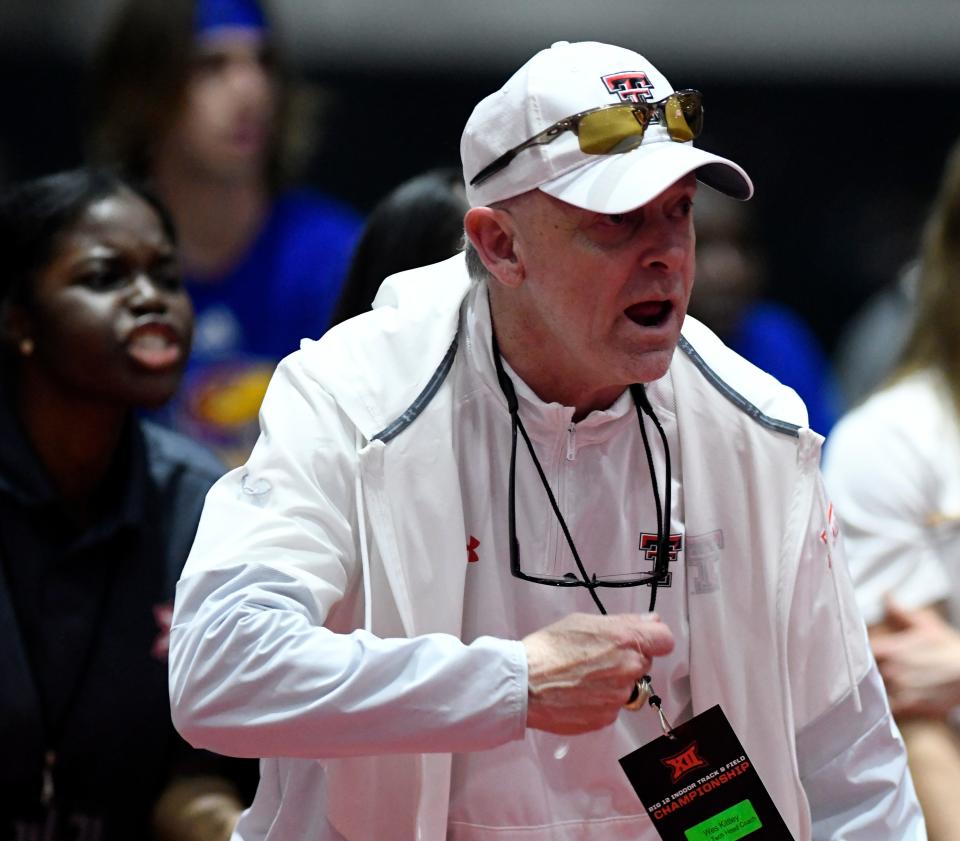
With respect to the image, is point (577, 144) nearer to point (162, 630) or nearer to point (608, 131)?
point (608, 131)

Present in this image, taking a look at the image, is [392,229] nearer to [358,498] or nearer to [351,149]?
[358,498]

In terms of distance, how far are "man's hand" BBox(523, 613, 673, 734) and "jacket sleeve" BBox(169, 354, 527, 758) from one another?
0.08ft

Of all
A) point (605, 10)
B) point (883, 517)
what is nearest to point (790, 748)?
point (883, 517)

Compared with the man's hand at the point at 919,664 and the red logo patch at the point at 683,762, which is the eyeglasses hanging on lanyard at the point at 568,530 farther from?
the man's hand at the point at 919,664

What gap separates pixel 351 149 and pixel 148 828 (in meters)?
3.90

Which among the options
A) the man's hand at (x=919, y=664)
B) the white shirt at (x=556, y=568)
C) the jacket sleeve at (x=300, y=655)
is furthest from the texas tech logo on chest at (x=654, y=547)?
the man's hand at (x=919, y=664)

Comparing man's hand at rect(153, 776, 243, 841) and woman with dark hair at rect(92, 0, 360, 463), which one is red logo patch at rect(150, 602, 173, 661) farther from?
woman with dark hair at rect(92, 0, 360, 463)

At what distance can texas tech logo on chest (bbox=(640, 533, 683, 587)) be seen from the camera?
2.50 metres

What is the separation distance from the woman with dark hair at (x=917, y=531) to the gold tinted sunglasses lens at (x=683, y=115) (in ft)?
3.81

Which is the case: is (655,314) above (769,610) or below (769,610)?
above

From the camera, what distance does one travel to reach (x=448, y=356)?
8.18 ft

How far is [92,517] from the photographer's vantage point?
3.28 metres

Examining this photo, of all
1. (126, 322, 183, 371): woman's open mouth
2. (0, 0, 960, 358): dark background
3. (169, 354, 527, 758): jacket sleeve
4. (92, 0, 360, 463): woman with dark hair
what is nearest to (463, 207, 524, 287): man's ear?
(169, 354, 527, 758): jacket sleeve

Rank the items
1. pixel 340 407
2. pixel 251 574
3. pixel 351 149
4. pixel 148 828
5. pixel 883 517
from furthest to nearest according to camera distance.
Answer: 1. pixel 351 149
2. pixel 883 517
3. pixel 148 828
4. pixel 340 407
5. pixel 251 574
